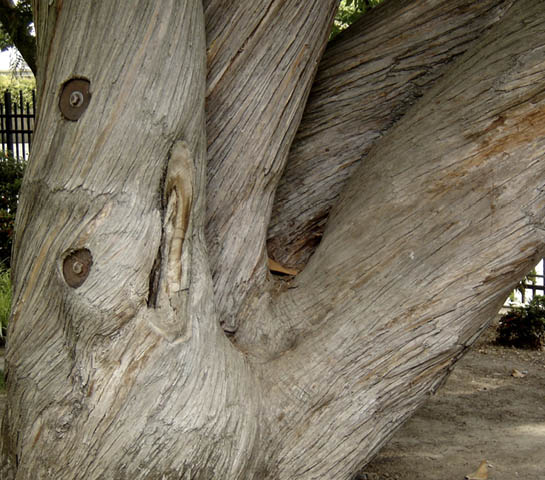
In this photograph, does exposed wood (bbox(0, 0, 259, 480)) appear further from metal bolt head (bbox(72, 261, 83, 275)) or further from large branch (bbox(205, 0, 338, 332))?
large branch (bbox(205, 0, 338, 332))

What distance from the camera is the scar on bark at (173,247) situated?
2570 millimetres

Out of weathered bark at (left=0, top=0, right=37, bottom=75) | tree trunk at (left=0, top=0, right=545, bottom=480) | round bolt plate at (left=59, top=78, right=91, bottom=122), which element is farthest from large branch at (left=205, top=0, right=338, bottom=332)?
weathered bark at (left=0, top=0, right=37, bottom=75)

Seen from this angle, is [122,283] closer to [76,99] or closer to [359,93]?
[76,99]

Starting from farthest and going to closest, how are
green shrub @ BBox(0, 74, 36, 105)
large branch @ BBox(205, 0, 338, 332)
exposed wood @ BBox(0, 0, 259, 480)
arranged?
green shrub @ BBox(0, 74, 36, 105)
large branch @ BBox(205, 0, 338, 332)
exposed wood @ BBox(0, 0, 259, 480)

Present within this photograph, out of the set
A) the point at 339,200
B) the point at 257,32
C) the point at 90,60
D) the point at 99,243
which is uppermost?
the point at 257,32

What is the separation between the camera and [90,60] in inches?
104

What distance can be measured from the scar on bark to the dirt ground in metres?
2.06

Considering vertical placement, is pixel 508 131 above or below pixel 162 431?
above

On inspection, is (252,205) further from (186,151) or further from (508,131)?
(508,131)

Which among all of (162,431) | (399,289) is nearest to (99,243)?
(162,431)

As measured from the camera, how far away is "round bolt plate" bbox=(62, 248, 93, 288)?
2.48 m

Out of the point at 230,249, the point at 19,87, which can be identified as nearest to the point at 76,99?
the point at 230,249

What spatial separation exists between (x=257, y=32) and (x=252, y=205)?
752 mm

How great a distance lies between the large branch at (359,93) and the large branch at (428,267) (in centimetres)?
50
